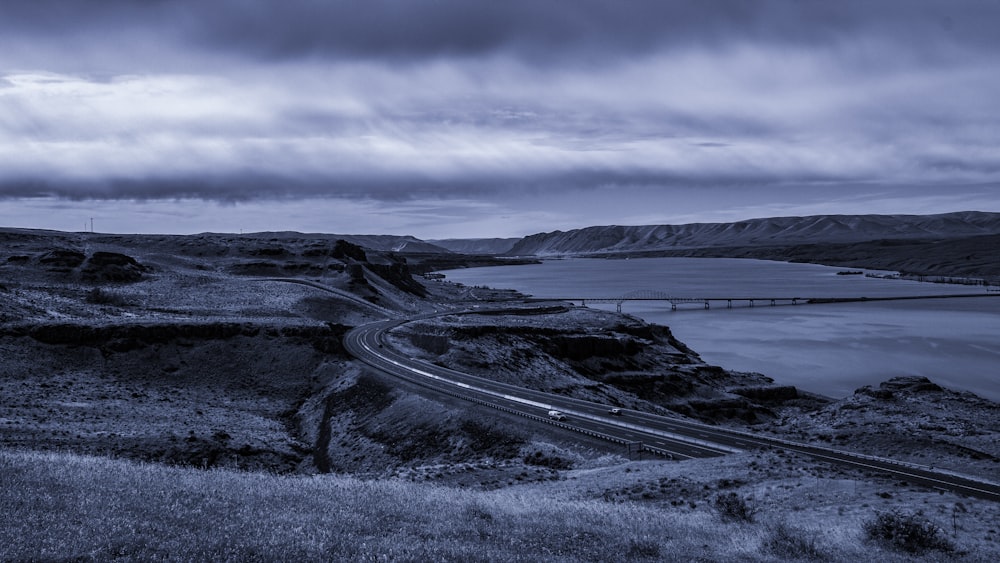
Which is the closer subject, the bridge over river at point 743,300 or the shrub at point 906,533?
the shrub at point 906,533

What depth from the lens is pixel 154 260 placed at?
116 metres

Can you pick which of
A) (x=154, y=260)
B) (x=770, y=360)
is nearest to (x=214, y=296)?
(x=154, y=260)

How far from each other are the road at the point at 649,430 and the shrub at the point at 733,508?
8428mm

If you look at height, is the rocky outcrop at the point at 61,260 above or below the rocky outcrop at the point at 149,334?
Answer: above

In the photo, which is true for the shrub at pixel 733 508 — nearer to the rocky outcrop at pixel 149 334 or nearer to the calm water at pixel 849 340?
the rocky outcrop at pixel 149 334

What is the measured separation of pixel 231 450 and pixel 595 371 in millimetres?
42253

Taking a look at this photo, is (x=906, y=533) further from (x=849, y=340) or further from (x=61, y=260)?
(x=61, y=260)

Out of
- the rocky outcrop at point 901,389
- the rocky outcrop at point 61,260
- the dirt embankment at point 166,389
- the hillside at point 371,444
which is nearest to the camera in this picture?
the hillside at point 371,444

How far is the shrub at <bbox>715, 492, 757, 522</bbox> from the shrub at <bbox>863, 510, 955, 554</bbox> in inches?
128

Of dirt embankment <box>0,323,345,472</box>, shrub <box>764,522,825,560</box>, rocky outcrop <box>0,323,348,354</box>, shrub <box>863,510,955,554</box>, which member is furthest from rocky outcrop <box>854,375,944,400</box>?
rocky outcrop <box>0,323,348,354</box>

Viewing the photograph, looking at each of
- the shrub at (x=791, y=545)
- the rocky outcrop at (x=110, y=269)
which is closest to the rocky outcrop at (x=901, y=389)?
the shrub at (x=791, y=545)

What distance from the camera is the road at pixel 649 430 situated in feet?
85.0

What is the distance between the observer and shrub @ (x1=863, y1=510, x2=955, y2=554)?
645 inches

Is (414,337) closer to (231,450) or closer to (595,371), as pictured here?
(595,371)
